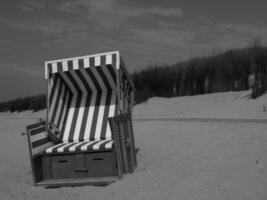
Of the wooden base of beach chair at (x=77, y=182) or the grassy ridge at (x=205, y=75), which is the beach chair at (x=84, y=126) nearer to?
the wooden base of beach chair at (x=77, y=182)

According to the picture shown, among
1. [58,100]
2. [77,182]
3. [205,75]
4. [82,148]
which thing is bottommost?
[77,182]

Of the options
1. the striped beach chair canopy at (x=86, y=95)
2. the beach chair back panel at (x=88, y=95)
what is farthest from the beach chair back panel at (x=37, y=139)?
the beach chair back panel at (x=88, y=95)

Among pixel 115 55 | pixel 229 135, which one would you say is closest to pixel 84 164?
pixel 115 55

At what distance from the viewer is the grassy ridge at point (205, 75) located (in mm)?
14141

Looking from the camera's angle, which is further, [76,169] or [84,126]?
[84,126]

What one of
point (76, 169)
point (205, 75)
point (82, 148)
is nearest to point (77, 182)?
point (76, 169)

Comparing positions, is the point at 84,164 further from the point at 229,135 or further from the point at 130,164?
the point at 229,135

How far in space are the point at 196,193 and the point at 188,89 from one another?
469 inches

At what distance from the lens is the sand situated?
4.21m

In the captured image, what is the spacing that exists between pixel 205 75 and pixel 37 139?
1095 centimetres

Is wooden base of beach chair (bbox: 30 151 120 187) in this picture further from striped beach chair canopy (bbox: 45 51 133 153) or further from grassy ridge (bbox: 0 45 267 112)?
grassy ridge (bbox: 0 45 267 112)

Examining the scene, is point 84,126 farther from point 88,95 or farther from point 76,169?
point 76,169

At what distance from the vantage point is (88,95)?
23.5 feet

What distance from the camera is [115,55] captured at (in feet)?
20.0
